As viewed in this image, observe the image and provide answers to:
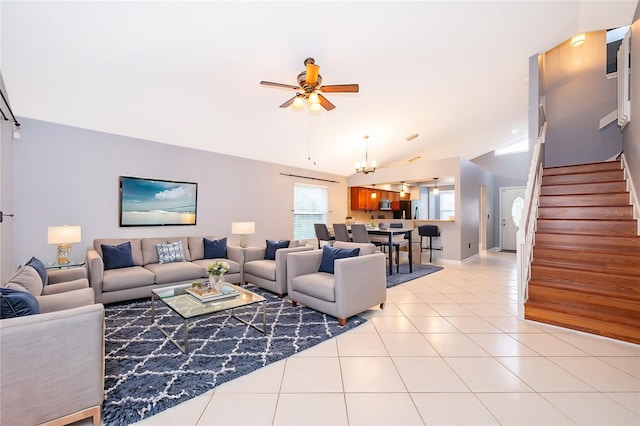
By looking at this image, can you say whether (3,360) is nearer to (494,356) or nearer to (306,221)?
(494,356)

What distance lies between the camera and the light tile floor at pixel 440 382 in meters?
1.65

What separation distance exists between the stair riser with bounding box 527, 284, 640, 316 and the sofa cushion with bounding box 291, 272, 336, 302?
90.4 inches

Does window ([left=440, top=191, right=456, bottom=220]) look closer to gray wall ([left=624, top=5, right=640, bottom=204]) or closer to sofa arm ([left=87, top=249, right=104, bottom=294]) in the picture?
gray wall ([left=624, top=5, right=640, bottom=204])

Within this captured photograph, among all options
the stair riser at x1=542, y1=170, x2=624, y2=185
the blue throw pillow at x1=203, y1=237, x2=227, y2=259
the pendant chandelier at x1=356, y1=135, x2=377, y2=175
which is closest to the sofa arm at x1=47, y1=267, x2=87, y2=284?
the blue throw pillow at x1=203, y1=237, x2=227, y2=259

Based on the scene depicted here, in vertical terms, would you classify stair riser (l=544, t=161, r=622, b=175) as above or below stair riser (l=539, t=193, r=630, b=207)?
above

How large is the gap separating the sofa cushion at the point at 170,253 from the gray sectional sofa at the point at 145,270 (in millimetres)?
73

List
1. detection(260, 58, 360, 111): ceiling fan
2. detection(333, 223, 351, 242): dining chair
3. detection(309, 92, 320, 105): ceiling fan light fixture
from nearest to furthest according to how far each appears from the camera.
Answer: detection(260, 58, 360, 111): ceiling fan → detection(309, 92, 320, 105): ceiling fan light fixture → detection(333, 223, 351, 242): dining chair

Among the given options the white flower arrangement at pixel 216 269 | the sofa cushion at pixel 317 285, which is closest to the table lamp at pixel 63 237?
the white flower arrangement at pixel 216 269

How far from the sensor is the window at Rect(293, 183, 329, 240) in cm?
706

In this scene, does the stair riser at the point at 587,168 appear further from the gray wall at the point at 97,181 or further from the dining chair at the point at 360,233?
the gray wall at the point at 97,181

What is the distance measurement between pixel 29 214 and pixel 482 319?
5832 millimetres

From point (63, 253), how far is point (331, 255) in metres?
3.56

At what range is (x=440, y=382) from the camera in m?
1.98

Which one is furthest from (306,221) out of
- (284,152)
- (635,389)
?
(635,389)
